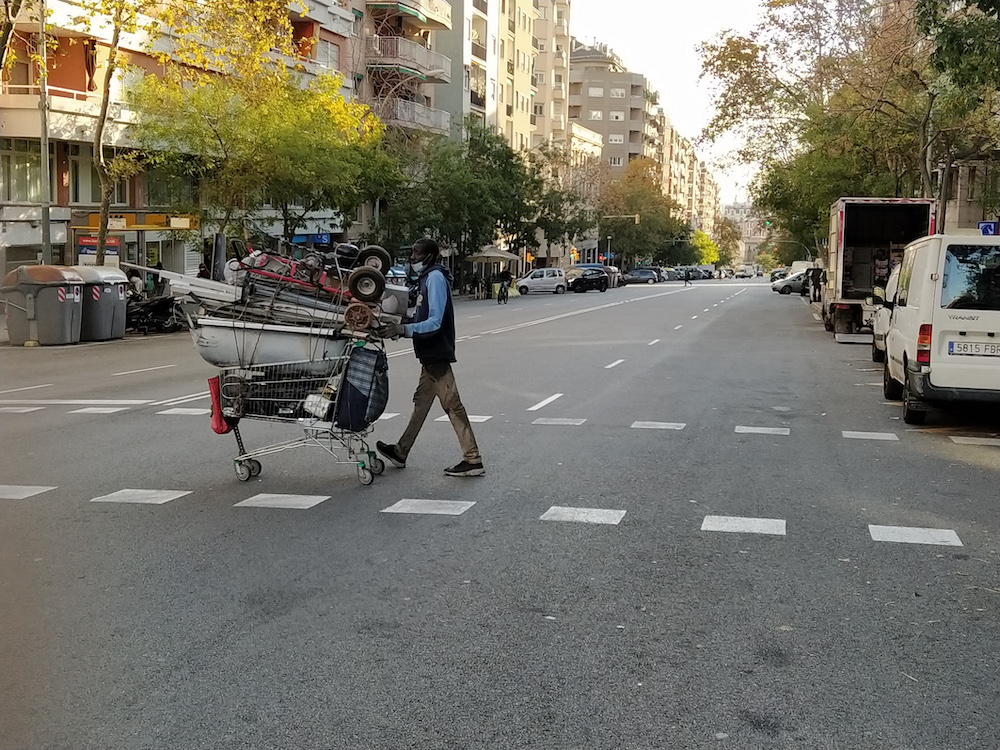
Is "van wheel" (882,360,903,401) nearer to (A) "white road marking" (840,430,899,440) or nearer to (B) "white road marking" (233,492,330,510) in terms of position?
(A) "white road marking" (840,430,899,440)

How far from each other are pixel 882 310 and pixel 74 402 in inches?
481

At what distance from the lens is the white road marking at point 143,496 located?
8234mm

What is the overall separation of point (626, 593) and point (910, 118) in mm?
26775

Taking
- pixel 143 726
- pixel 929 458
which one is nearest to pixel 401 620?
pixel 143 726

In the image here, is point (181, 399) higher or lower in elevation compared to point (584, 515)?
lower

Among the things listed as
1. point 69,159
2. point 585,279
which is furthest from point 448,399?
point 585,279

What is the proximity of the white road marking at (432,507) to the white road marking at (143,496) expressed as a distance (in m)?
1.63

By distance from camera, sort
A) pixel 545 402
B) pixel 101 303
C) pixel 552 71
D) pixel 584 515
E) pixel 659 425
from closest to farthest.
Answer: pixel 584 515 < pixel 659 425 < pixel 545 402 < pixel 101 303 < pixel 552 71

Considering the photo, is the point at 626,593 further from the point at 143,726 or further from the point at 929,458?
the point at 929,458

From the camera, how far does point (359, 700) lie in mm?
4477

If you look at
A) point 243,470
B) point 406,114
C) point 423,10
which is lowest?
point 243,470

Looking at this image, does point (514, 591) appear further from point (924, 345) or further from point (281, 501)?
point (924, 345)

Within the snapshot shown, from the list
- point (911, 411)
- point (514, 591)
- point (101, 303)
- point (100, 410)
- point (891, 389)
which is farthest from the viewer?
point (101, 303)

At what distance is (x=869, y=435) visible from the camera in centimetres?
1182
